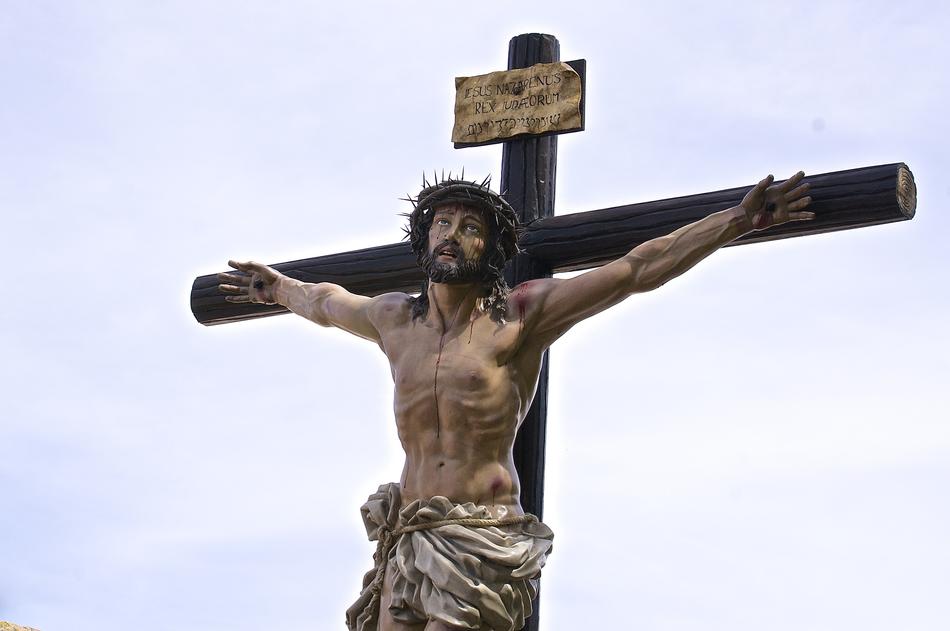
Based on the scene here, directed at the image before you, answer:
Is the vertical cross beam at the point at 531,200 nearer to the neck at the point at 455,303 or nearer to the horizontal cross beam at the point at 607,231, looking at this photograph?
the horizontal cross beam at the point at 607,231

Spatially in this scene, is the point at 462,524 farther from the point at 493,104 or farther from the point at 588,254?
the point at 493,104

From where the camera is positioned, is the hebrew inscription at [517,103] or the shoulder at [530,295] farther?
the hebrew inscription at [517,103]

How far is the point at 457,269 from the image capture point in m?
6.39

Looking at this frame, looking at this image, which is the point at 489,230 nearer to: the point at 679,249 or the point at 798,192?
the point at 679,249

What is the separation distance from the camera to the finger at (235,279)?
7.35 metres

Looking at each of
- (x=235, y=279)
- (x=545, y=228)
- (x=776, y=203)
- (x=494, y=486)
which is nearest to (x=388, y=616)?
(x=494, y=486)

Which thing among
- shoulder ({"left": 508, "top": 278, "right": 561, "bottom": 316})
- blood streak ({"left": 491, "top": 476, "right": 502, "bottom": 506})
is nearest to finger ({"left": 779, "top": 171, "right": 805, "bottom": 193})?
shoulder ({"left": 508, "top": 278, "right": 561, "bottom": 316})

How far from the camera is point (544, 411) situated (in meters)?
6.99

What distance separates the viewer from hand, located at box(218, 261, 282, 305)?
727 cm

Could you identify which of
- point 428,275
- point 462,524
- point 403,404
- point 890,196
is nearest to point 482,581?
point 462,524

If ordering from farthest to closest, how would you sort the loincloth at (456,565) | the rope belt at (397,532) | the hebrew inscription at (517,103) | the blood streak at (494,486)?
the hebrew inscription at (517,103)
the blood streak at (494,486)
the rope belt at (397,532)
the loincloth at (456,565)

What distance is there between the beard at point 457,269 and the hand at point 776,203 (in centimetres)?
92

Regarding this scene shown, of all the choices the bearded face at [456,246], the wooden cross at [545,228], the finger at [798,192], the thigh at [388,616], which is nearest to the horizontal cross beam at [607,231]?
the wooden cross at [545,228]

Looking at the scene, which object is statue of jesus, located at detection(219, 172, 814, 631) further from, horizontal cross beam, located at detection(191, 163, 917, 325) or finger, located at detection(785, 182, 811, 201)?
horizontal cross beam, located at detection(191, 163, 917, 325)
